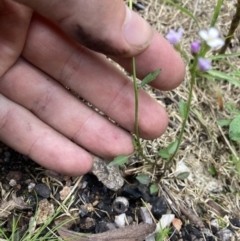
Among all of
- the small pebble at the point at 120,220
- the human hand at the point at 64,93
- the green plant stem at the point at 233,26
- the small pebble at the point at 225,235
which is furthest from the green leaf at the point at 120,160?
the green plant stem at the point at 233,26

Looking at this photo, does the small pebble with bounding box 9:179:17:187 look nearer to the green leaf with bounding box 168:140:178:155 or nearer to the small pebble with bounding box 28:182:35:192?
the small pebble with bounding box 28:182:35:192

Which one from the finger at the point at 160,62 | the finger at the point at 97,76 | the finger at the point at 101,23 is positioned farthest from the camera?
the finger at the point at 97,76

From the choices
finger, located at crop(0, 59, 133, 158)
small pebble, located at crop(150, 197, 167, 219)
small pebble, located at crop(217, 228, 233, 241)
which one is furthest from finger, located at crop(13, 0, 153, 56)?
small pebble, located at crop(217, 228, 233, 241)

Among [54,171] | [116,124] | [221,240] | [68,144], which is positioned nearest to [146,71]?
[116,124]

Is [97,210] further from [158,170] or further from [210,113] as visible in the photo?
[210,113]

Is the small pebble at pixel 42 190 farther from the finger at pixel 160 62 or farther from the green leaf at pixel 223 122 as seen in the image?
the green leaf at pixel 223 122

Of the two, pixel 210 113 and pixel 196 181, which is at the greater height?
pixel 210 113
